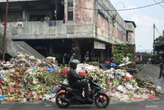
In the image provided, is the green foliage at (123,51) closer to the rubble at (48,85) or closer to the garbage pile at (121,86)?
the garbage pile at (121,86)

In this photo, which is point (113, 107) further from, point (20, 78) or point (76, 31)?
point (76, 31)

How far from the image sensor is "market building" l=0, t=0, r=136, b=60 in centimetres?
2212

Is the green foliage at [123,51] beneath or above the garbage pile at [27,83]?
above

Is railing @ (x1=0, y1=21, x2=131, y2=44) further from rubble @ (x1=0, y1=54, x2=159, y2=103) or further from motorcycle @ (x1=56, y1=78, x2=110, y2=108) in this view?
motorcycle @ (x1=56, y1=78, x2=110, y2=108)

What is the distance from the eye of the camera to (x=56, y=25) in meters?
22.5

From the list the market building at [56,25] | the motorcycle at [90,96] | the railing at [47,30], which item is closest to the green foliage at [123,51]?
the market building at [56,25]

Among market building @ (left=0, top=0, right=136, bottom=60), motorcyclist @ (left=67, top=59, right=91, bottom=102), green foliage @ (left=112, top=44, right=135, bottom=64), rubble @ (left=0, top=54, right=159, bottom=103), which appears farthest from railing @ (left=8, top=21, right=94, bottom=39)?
motorcyclist @ (left=67, top=59, right=91, bottom=102)

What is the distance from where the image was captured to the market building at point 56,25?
72.6 feet

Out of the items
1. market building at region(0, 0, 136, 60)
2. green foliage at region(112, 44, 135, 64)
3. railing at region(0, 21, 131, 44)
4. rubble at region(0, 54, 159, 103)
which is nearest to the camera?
rubble at region(0, 54, 159, 103)

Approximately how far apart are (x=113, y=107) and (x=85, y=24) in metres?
14.9

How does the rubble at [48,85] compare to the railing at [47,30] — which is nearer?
the rubble at [48,85]

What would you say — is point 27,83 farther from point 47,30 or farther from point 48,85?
point 47,30

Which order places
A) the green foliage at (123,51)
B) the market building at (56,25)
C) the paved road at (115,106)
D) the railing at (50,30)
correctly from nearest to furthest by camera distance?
the paved road at (115,106) < the green foliage at (123,51) < the railing at (50,30) < the market building at (56,25)

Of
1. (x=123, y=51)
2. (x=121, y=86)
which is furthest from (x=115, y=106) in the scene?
(x=123, y=51)
